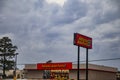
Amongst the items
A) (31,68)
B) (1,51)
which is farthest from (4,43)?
(31,68)

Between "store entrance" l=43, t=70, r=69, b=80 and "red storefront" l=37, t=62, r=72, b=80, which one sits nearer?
"red storefront" l=37, t=62, r=72, b=80

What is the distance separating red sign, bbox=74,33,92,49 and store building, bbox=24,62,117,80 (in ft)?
80.1

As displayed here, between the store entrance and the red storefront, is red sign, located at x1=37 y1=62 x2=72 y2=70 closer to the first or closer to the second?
the red storefront

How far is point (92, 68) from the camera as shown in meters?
76.6

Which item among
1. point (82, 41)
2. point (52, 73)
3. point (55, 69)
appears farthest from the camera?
point (52, 73)

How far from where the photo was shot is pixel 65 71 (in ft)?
268

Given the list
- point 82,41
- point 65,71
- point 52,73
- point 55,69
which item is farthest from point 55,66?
point 82,41

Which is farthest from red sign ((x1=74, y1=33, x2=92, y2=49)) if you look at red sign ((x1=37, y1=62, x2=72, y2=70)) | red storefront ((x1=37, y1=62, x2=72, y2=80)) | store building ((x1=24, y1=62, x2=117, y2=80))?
red sign ((x1=37, y1=62, x2=72, y2=70))

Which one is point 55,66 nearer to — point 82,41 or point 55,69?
point 55,69

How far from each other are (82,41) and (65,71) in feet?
115

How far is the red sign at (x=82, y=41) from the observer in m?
45.9

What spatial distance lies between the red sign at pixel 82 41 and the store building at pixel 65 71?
2442 cm

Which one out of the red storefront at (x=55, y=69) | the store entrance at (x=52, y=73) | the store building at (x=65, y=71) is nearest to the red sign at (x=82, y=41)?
the store building at (x=65, y=71)

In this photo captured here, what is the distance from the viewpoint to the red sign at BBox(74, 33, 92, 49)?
45.9 meters
